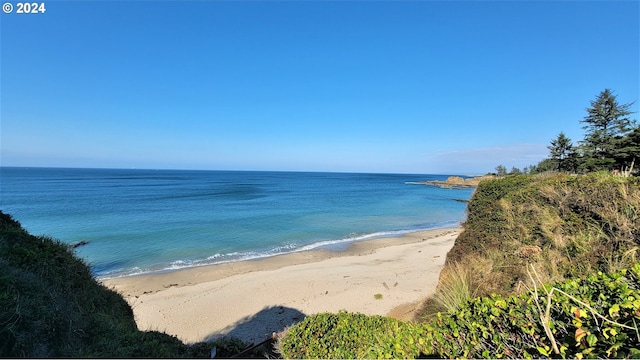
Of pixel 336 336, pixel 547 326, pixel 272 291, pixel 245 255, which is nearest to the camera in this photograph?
pixel 547 326

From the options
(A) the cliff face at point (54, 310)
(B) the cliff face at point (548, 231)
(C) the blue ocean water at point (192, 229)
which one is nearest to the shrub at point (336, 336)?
(A) the cliff face at point (54, 310)

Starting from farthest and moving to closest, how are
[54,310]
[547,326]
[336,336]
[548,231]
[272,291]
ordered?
1. [272,291]
2. [548,231]
3. [336,336]
4. [54,310]
5. [547,326]

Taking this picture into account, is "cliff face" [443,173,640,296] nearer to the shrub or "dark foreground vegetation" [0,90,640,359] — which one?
"dark foreground vegetation" [0,90,640,359]

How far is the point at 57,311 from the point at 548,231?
9079 mm

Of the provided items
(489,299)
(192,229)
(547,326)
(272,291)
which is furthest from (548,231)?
(192,229)

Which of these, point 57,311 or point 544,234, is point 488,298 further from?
point 57,311

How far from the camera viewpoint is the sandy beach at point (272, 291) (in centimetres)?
961

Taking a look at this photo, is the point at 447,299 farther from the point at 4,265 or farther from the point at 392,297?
the point at 4,265

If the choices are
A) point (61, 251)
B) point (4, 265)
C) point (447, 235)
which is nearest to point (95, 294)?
point (61, 251)

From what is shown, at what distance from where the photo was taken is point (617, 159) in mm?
24141

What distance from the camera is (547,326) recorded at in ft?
5.79

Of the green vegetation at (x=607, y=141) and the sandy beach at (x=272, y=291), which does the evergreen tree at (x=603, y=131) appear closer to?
the green vegetation at (x=607, y=141)

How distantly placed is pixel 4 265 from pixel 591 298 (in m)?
6.74

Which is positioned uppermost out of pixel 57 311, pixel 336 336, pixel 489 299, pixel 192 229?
pixel 489 299
